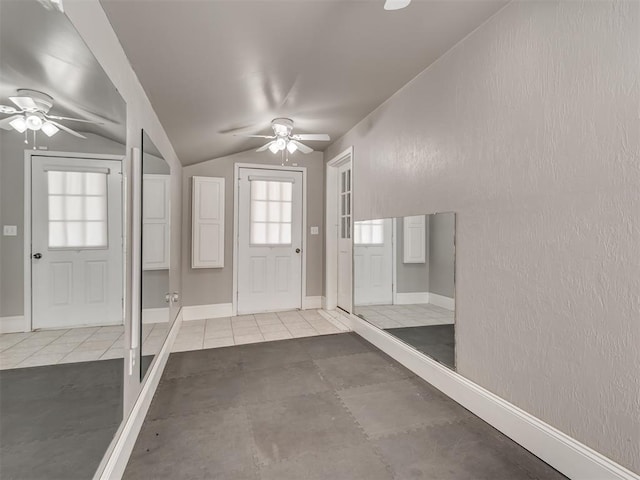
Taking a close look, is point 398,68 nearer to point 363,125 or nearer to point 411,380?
point 363,125

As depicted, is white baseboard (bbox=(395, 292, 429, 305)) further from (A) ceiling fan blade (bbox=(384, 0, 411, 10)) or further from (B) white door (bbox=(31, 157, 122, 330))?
(B) white door (bbox=(31, 157, 122, 330))

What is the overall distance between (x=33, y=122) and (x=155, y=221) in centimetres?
163

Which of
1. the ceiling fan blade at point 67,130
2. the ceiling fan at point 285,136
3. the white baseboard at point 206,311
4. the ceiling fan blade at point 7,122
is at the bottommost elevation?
the white baseboard at point 206,311

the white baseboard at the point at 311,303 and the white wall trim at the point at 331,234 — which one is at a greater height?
the white wall trim at the point at 331,234

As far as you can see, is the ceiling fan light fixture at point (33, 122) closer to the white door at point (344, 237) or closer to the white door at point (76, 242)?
the white door at point (76, 242)

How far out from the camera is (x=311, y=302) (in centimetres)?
491

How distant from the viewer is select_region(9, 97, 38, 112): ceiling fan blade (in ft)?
2.38

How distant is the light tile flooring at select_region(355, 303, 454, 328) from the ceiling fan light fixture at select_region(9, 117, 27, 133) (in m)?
2.41

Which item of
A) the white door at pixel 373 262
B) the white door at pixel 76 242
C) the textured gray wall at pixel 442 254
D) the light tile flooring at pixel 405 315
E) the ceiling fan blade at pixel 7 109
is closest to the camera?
the ceiling fan blade at pixel 7 109

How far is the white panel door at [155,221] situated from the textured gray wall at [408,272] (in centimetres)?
201

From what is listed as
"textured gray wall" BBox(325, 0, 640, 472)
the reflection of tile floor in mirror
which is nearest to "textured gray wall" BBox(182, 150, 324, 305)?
"textured gray wall" BBox(325, 0, 640, 472)

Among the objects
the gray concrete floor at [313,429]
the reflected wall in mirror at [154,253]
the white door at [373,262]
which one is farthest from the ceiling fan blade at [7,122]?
the white door at [373,262]

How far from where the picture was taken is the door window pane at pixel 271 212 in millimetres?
4664

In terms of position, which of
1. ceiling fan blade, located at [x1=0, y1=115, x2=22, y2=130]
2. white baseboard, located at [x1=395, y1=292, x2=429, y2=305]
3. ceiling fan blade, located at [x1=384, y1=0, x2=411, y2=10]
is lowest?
white baseboard, located at [x1=395, y1=292, x2=429, y2=305]
